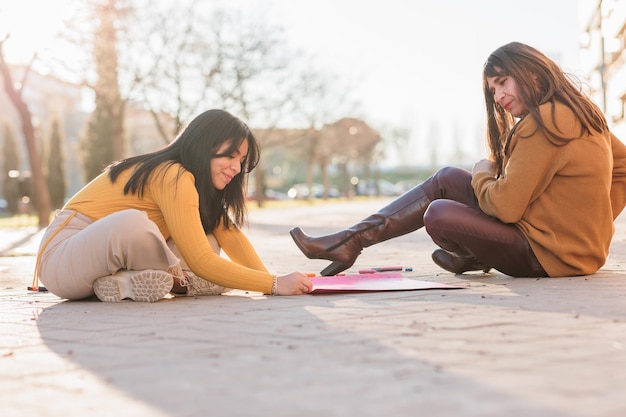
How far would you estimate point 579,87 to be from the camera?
5.34 meters

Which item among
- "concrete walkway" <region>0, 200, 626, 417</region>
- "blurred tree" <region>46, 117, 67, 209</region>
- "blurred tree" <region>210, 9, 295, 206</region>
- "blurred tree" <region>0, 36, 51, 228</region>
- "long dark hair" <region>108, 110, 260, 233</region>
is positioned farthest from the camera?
"blurred tree" <region>46, 117, 67, 209</region>

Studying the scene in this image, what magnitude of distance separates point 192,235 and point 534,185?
200 cm

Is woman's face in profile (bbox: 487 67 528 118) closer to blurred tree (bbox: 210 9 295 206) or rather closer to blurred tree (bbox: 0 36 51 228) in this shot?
blurred tree (bbox: 0 36 51 228)

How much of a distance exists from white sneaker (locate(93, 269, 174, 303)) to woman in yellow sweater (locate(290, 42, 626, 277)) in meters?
1.16

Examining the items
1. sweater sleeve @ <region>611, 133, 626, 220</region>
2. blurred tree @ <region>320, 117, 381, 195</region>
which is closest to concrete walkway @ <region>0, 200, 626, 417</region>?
sweater sleeve @ <region>611, 133, 626, 220</region>

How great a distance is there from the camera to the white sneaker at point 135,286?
16.3 ft

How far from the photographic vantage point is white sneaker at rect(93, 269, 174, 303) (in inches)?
196

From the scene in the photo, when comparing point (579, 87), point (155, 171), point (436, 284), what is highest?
point (579, 87)

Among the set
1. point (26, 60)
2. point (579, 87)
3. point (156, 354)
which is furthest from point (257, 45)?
point (156, 354)

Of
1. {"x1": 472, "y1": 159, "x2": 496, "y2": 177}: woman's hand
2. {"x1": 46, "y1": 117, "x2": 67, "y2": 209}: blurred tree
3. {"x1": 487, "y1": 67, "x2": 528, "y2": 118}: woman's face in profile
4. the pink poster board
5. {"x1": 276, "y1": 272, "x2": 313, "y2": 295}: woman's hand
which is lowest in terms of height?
{"x1": 46, "y1": 117, "x2": 67, "y2": 209}: blurred tree

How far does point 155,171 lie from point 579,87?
100 inches

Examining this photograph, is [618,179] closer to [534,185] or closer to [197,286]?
[534,185]

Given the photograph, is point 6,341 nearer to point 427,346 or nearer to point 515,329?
point 427,346

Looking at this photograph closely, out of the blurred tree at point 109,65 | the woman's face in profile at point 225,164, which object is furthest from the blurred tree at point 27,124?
the woman's face in profile at point 225,164
